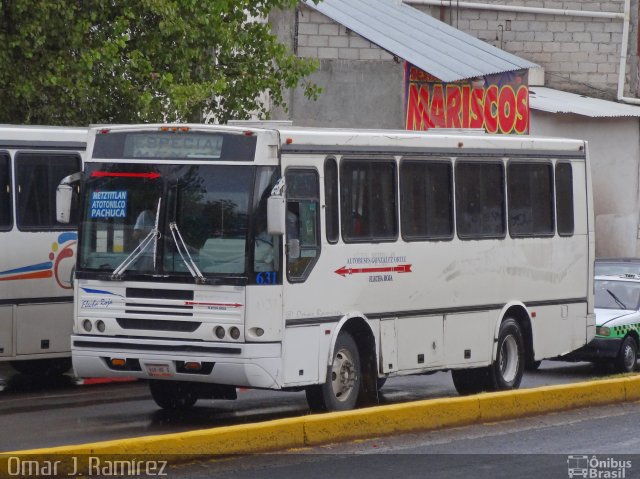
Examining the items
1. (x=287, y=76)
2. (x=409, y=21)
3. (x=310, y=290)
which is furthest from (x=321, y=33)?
(x=310, y=290)

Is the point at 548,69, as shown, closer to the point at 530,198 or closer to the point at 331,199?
the point at 530,198

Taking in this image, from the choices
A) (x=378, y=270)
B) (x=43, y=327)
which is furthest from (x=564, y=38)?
(x=378, y=270)

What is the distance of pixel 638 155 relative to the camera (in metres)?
35.1

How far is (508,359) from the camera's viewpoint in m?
16.5

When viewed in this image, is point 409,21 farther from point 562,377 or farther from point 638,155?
point 562,377

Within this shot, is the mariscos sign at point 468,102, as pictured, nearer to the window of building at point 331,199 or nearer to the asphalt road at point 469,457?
the window of building at point 331,199

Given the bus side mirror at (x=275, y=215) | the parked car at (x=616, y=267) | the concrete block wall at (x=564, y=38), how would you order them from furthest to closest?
1. the concrete block wall at (x=564, y=38)
2. the parked car at (x=616, y=267)
3. the bus side mirror at (x=275, y=215)

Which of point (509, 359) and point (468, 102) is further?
point (468, 102)

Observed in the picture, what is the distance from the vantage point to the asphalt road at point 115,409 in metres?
12.5

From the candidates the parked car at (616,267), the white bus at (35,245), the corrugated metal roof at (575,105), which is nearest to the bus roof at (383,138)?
the white bus at (35,245)

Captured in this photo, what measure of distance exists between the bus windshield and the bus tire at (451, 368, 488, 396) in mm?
4526

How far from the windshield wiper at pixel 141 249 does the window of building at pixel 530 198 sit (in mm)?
4898

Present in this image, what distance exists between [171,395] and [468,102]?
17989mm

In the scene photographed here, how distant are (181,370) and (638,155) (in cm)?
2440
